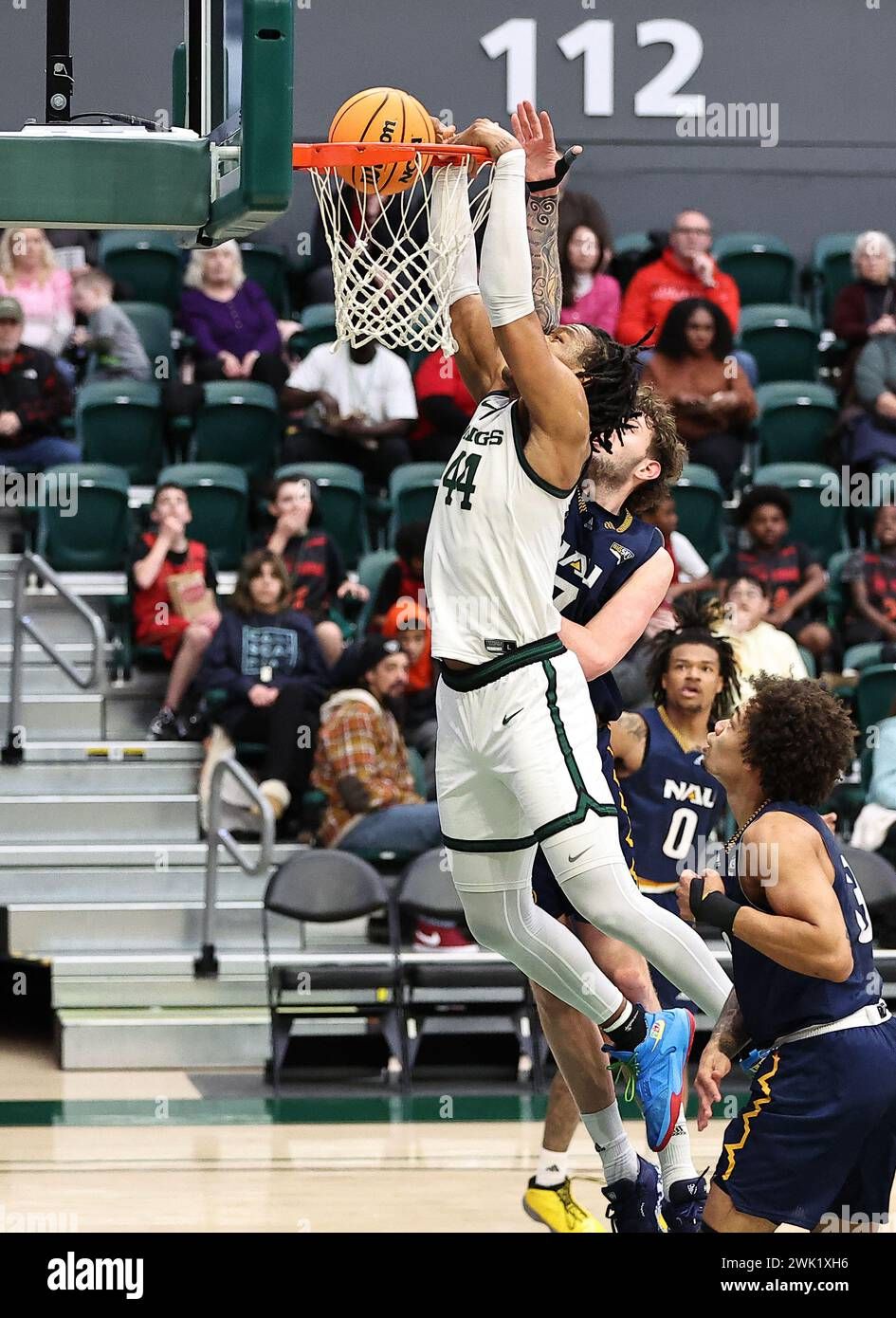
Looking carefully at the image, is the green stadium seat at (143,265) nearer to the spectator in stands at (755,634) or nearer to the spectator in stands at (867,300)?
the spectator in stands at (867,300)

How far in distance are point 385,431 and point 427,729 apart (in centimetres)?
210

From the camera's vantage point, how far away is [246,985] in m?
9.14

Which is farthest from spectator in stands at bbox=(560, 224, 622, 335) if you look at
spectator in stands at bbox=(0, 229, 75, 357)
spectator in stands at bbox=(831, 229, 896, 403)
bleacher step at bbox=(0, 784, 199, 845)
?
bleacher step at bbox=(0, 784, 199, 845)

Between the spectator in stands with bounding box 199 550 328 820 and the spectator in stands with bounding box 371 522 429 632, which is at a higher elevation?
the spectator in stands with bounding box 371 522 429 632

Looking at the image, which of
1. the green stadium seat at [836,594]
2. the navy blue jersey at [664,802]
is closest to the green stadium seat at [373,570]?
the green stadium seat at [836,594]

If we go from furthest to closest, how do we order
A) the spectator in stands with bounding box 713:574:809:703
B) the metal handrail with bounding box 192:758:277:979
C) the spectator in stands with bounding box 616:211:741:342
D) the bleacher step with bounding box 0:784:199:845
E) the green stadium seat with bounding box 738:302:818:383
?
the green stadium seat with bounding box 738:302:818:383 → the spectator in stands with bounding box 616:211:741:342 → the bleacher step with bounding box 0:784:199:845 → the spectator in stands with bounding box 713:574:809:703 → the metal handrail with bounding box 192:758:277:979

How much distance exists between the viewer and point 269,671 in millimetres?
9867

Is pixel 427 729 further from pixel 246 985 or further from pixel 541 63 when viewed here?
pixel 541 63

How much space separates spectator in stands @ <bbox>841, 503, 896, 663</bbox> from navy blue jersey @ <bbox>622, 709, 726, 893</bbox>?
4115mm

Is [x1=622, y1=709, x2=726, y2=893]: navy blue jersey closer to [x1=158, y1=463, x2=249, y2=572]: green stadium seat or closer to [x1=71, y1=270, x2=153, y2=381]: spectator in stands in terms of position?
[x1=158, y1=463, x2=249, y2=572]: green stadium seat

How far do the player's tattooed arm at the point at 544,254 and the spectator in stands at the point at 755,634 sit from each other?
149 inches

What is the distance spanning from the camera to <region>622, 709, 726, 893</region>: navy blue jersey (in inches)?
255

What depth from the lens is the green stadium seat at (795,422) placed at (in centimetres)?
1173
